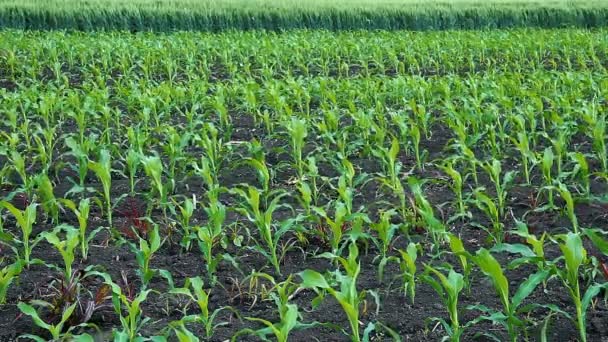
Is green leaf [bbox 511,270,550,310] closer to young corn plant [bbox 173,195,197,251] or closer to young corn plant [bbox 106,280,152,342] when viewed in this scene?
young corn plant [bbox 106,280,152,342]

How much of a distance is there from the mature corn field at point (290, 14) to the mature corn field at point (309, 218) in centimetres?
777

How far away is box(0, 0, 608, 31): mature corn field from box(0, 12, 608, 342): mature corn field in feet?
25.5

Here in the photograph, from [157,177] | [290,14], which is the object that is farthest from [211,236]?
[290,14]

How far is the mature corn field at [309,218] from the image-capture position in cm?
358

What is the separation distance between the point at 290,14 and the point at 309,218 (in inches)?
575

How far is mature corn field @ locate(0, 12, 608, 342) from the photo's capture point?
11.8 feet

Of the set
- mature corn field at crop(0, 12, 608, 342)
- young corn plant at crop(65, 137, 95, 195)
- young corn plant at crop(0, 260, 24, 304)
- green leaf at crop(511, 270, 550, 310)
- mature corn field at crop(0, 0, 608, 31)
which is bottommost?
mature corn field at crop(0, 0, 608, 31)

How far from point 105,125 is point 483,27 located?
523 inches

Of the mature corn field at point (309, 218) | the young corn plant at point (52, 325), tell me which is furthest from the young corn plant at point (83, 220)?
the young corn plant at point (52, 325)

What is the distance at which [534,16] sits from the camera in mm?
19281

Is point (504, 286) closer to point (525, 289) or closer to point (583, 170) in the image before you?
point (525, 289)

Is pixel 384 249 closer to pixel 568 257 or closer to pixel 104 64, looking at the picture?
pixel 568 257

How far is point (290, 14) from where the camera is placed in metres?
18.5

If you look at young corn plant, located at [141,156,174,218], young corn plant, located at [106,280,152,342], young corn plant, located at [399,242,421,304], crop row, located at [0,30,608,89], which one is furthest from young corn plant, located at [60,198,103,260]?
crop row, located at [0,30,608,89]
